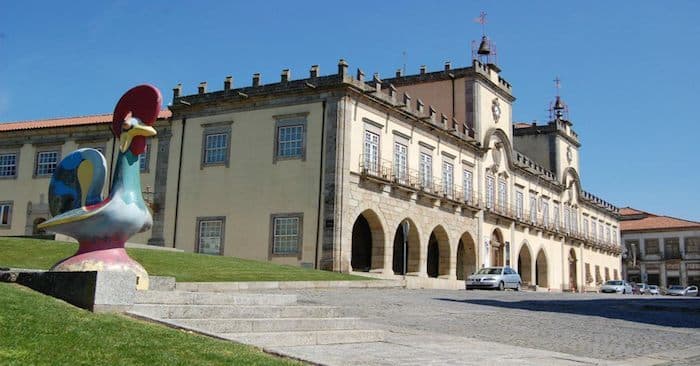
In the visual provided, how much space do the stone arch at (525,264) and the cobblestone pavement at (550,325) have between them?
88.3 feet

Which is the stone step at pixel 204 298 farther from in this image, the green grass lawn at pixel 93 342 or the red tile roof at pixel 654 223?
the red tile roof at pixel 654 223

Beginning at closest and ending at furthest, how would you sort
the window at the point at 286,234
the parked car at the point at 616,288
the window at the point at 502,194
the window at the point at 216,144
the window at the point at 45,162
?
the window at the point at 286,234
the window at the point at 216,144
the window at the point at 45,162
the window at the point at 502,194
the parked car at the point at 616,288

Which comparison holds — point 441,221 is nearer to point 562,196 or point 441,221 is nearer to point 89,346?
point 562,196

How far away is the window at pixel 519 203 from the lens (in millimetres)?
44562

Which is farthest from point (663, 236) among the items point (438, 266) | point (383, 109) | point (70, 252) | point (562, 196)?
point (70, 252)

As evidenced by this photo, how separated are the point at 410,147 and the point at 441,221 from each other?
4349mm

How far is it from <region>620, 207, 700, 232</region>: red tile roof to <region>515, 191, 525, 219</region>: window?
4078cm

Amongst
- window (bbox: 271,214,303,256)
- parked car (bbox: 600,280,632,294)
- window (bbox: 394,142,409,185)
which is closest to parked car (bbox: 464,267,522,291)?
window (bbox: 394,142,409,185)

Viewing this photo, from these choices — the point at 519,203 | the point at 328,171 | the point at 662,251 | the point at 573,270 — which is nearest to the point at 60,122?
the point at 328,171

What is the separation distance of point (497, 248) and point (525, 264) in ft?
21.5

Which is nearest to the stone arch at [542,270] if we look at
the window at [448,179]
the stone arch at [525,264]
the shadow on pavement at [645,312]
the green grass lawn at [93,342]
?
the stone arch at [525,264]

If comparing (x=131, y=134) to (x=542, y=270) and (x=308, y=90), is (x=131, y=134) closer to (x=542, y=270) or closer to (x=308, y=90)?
(x=308, y=90)

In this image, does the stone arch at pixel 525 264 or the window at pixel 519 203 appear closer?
the window at pixel 519 203

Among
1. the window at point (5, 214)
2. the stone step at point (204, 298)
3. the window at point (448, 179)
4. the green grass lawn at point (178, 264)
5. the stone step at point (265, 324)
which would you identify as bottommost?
the stone step at point (265, 324)
